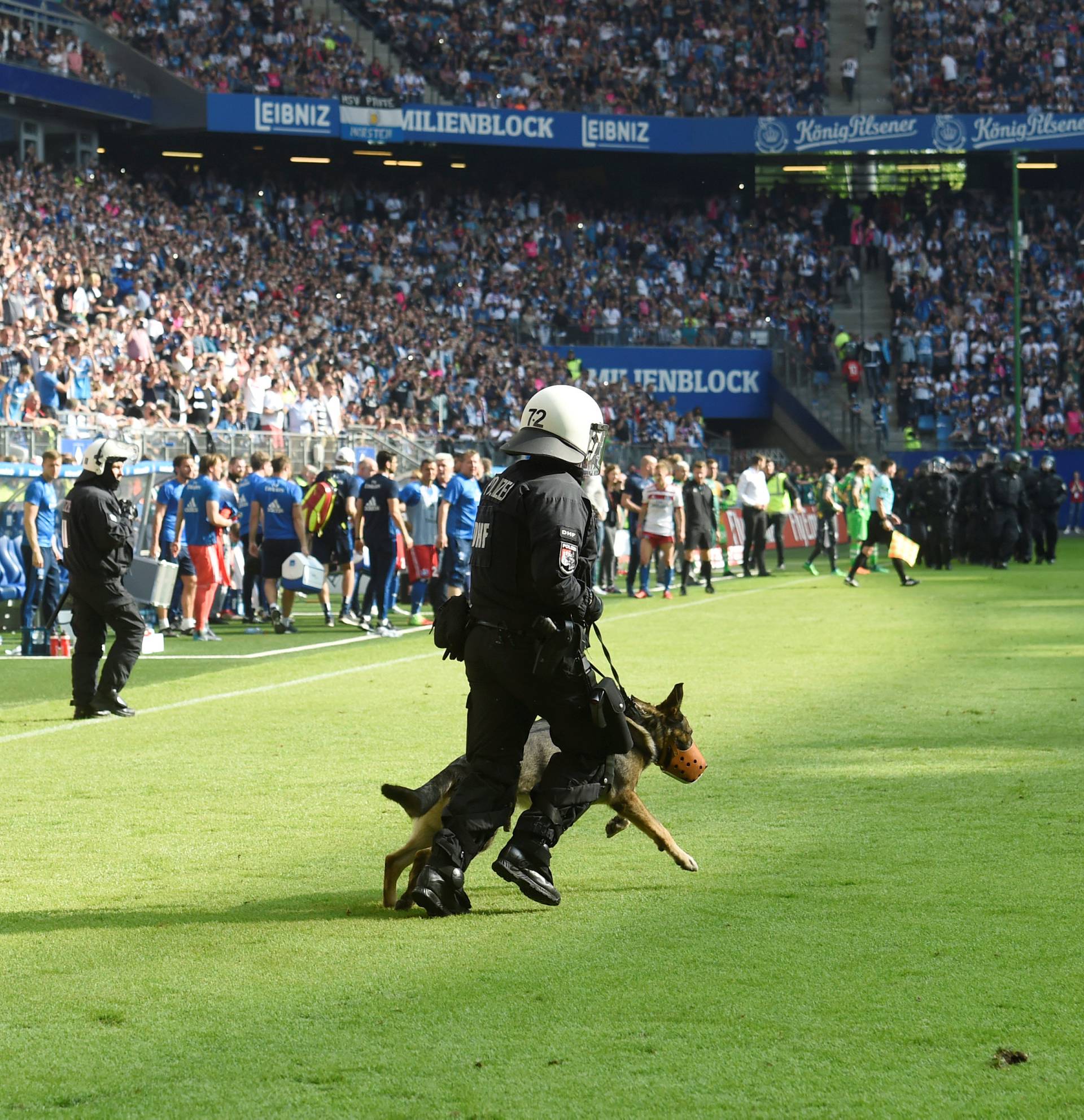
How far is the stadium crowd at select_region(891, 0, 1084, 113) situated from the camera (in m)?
52.8

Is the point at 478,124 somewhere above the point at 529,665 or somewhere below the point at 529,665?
above

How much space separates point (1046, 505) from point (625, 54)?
85.9 feet

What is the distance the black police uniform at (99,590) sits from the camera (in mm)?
11977

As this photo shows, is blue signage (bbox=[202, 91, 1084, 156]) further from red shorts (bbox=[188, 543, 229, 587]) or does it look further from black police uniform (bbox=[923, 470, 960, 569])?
red shorts (bbox=[188, 543, 229, 587])

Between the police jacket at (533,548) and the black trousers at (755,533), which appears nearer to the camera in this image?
the police jacket at (533,548)

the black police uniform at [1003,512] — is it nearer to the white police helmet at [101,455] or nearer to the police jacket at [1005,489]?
the police jacket at [1005,489]

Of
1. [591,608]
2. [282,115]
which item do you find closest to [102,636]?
[591,608]

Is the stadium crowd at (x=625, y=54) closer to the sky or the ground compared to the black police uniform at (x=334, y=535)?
closer to the sky

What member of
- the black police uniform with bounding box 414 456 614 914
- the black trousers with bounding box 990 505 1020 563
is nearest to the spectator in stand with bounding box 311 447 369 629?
the black police uniform with bounding box 414 456 614 914

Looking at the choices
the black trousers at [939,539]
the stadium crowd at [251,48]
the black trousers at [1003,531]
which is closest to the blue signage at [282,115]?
the stadium crowd at [251,48]

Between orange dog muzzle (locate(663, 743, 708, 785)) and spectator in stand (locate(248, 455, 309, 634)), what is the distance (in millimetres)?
12322

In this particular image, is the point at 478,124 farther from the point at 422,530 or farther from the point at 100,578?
the point at 100,578

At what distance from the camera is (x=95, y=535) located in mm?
11922

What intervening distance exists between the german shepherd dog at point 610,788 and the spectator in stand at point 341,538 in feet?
42.1
